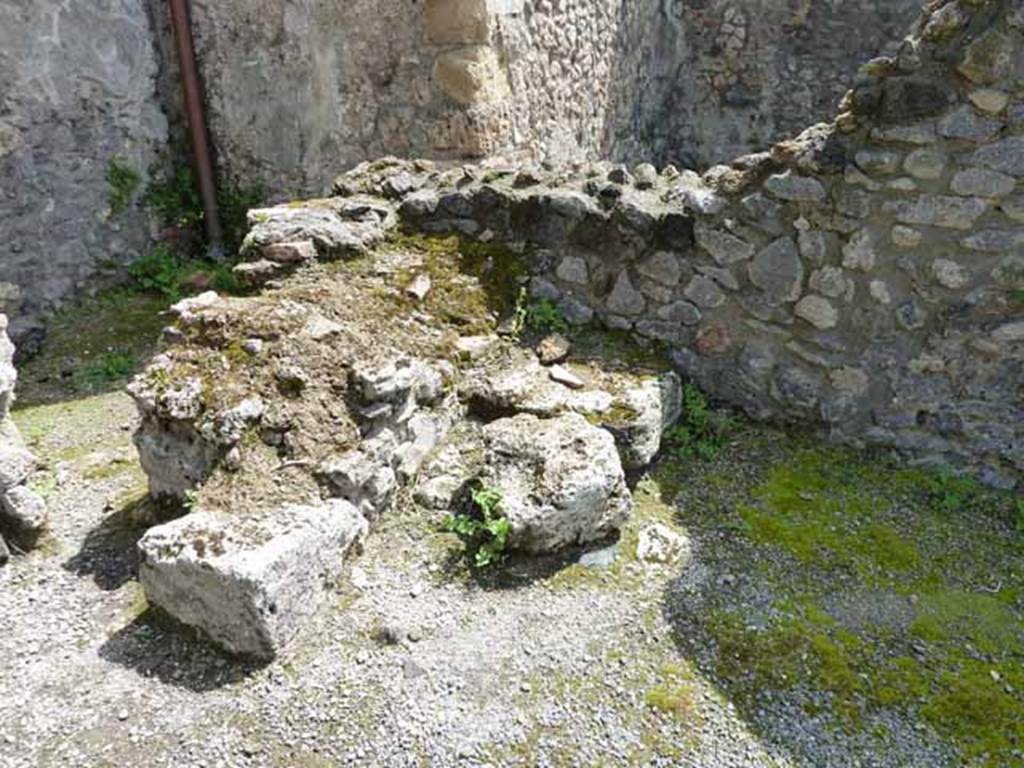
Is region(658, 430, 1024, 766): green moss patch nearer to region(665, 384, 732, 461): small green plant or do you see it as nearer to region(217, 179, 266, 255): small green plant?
region(665, 384, 732, 461): small green plant

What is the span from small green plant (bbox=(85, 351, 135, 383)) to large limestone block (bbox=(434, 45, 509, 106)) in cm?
268

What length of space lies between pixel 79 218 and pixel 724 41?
259 inches

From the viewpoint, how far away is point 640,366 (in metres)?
3.82

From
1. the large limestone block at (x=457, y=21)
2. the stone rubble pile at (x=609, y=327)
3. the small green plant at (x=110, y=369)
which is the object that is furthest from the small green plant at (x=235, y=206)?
the stone rubble pile at (x=609, y=327)

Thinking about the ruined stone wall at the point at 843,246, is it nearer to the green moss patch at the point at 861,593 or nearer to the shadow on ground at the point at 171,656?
the green moss patch at the point at 861,593

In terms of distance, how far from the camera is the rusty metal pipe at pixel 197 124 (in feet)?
19.7

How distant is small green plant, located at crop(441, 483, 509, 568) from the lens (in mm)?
2994

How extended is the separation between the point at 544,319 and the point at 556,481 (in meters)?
1.12

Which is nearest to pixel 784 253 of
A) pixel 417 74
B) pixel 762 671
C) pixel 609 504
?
pixel 609 504

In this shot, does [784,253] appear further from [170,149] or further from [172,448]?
[170,149]

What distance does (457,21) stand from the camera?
5.34m

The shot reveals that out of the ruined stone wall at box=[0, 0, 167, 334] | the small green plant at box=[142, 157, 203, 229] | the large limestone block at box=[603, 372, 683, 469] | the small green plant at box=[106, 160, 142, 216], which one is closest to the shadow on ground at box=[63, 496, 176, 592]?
the large limestone block at box=[603, 372, 683, 469]

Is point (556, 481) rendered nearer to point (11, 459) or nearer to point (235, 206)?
point (11, 459)

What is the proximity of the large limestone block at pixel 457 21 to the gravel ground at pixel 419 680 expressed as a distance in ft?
11.7
